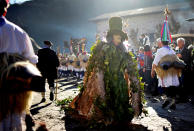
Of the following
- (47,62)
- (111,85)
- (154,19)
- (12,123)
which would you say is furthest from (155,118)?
(154,19)

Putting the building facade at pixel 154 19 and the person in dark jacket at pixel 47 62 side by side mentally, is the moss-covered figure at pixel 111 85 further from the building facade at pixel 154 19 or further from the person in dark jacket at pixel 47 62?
the building facade at pixel 154 19

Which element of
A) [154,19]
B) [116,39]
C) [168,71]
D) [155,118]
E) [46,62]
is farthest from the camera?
[154,19]

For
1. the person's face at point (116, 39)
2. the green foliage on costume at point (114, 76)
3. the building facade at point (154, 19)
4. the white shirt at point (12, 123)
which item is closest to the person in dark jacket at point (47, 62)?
the green foliage on costume at point (114, 76)

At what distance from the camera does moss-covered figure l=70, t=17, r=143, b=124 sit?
12.8 ft

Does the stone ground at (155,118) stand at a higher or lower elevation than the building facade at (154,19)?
lower

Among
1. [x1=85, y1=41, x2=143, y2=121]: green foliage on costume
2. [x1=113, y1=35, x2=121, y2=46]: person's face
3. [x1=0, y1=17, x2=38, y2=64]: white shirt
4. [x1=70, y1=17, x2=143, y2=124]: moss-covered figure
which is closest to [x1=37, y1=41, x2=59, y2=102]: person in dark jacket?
[x1=70, y1=17, x2=143, y2=124]: moss-covered figure

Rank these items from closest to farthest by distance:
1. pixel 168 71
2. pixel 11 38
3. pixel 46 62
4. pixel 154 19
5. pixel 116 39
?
pixel 11 38
pixel 116 39
pixel 168 71
pixel 46 62
pixel 154 19

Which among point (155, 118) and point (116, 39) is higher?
point (116, 39)

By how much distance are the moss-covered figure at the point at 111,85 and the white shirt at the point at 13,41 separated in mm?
1800

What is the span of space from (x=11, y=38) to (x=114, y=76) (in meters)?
2.20

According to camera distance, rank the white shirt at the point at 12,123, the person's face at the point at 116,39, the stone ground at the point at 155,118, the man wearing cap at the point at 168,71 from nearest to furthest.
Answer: the white shirt at the point at 12,123
the stone ground at the point at 155,118
the person's face at the point at 116,39
the man wearing cap at the point at 168,71

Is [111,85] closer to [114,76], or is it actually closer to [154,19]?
[114,76]

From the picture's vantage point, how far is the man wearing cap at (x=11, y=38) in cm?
238

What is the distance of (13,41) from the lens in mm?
2436
